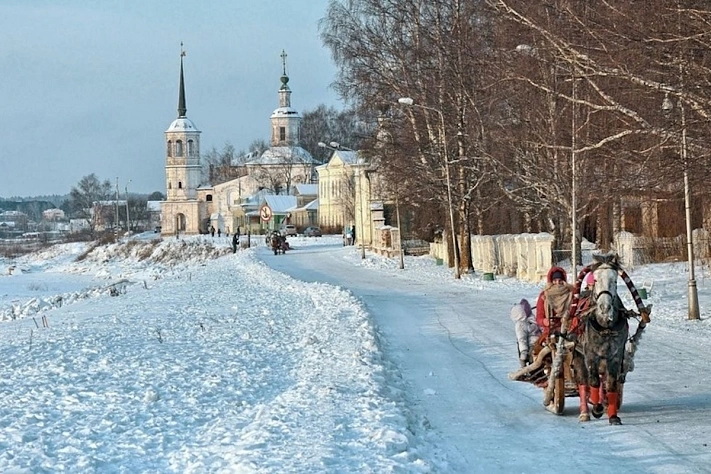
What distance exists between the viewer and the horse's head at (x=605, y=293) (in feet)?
35.4

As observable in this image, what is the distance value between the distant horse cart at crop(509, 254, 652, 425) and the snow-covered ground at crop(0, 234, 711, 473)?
0.93ft

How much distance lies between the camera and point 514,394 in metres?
13.8

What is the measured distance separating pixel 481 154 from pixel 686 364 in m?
23.4

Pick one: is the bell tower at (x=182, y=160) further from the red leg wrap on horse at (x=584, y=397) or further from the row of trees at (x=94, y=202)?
the red leg wrap on horse at (x=584, y=397)

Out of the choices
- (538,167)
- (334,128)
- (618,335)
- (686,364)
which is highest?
(334,128)

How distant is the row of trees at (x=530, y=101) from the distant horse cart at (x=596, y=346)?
330 inches

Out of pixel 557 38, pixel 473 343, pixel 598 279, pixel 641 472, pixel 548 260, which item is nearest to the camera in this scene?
pixel 641 472

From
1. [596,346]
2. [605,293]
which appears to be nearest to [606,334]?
[596,346]

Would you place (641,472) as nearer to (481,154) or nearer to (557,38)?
(557,38)

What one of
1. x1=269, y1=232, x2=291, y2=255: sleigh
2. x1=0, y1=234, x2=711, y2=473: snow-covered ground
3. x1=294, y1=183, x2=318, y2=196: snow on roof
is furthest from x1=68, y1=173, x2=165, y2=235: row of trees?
x1=0, y1=234, x2=711, y2=473: snow-covered ground

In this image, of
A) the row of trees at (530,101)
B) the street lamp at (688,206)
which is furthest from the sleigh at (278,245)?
the street lamp at (688,206)

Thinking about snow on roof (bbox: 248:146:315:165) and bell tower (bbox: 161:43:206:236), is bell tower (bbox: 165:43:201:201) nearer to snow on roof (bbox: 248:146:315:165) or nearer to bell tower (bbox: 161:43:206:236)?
bell tower (bbox: 161:43:206:236)

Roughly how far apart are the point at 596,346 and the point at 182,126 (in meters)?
146

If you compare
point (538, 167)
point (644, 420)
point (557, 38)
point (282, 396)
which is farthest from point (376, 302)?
point (644, 420)
